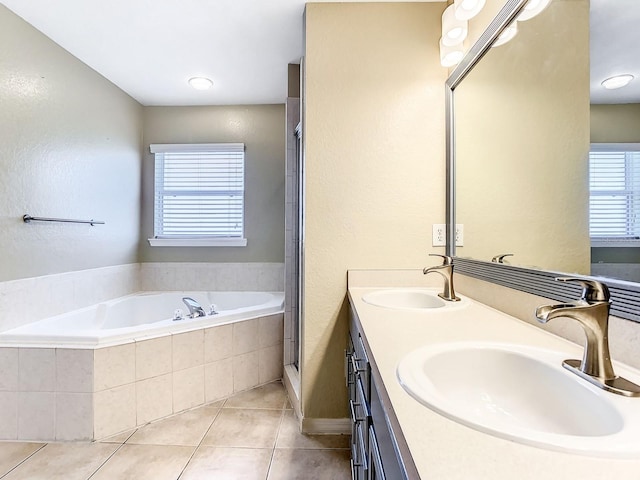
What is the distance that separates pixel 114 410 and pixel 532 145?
Answer: 240cm

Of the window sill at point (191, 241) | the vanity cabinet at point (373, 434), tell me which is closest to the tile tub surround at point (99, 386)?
the window sill at point (191, 241)

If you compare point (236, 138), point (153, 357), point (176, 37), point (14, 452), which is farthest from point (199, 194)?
point (14, 452)

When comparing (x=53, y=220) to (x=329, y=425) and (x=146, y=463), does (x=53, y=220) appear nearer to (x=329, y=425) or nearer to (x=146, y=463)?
(x=146, y=463)

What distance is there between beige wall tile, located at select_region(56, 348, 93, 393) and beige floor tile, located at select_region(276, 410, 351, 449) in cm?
109

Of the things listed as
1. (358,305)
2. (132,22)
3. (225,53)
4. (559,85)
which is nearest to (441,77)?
(559,85)

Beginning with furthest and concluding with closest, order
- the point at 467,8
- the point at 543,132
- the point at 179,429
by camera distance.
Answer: the point at 179,429
the point at 467,8
the point at 543,132

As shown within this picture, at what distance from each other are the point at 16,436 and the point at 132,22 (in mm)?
2482

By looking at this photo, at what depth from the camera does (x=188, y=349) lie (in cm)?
205

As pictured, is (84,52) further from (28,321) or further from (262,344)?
(262,344)

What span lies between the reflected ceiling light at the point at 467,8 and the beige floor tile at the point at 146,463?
2.51 metres

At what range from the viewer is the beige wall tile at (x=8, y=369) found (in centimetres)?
172

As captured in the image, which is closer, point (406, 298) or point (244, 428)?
point (406, 298)

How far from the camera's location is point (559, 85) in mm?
947

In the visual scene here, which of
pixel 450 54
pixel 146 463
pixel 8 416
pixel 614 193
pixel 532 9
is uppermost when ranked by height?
pixel 450 54
